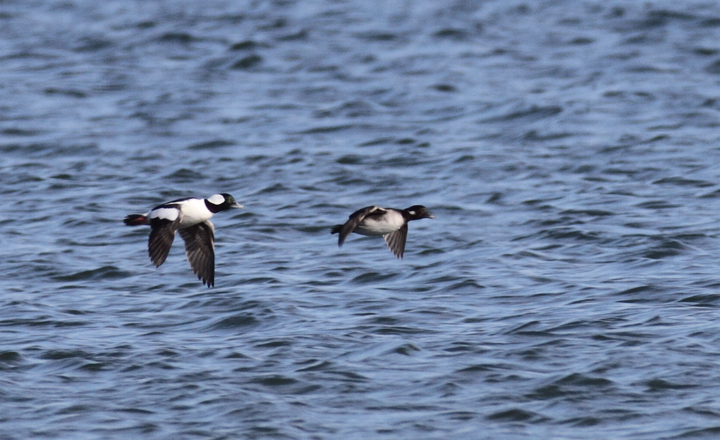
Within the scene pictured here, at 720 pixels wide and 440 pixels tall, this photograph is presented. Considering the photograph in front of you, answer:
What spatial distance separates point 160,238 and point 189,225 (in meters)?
0.61

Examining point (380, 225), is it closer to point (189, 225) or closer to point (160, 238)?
point (189, 225)

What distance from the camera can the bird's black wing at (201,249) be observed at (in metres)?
10.0

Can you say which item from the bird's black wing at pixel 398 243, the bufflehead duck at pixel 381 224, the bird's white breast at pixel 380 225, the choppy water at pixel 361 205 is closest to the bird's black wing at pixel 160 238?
the choppy water at pixel 361 205

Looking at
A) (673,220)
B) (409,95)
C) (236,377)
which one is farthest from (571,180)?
(236,377)

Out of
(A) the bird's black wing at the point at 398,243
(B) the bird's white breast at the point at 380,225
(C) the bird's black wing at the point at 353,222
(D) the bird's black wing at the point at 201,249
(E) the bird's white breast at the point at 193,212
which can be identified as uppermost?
(E) the bird's white breast at the point at 193,212

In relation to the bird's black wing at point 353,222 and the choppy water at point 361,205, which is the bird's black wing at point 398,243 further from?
the bird's black wing at point 353,222

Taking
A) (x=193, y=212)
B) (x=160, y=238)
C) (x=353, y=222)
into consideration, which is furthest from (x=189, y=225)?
(x=353, y=222)

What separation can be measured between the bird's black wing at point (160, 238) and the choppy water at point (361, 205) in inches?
35.7

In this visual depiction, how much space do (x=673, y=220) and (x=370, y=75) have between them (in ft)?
29.4

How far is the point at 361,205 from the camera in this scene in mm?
14750

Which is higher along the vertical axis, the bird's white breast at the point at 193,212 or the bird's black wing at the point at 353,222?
the bird's white breast at the point at 193,212

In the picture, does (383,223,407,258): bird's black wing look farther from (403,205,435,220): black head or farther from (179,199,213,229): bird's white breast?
(179,199,213,229): bird's white breast

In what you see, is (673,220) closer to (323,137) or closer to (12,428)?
(323,137)

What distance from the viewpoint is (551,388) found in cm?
887
